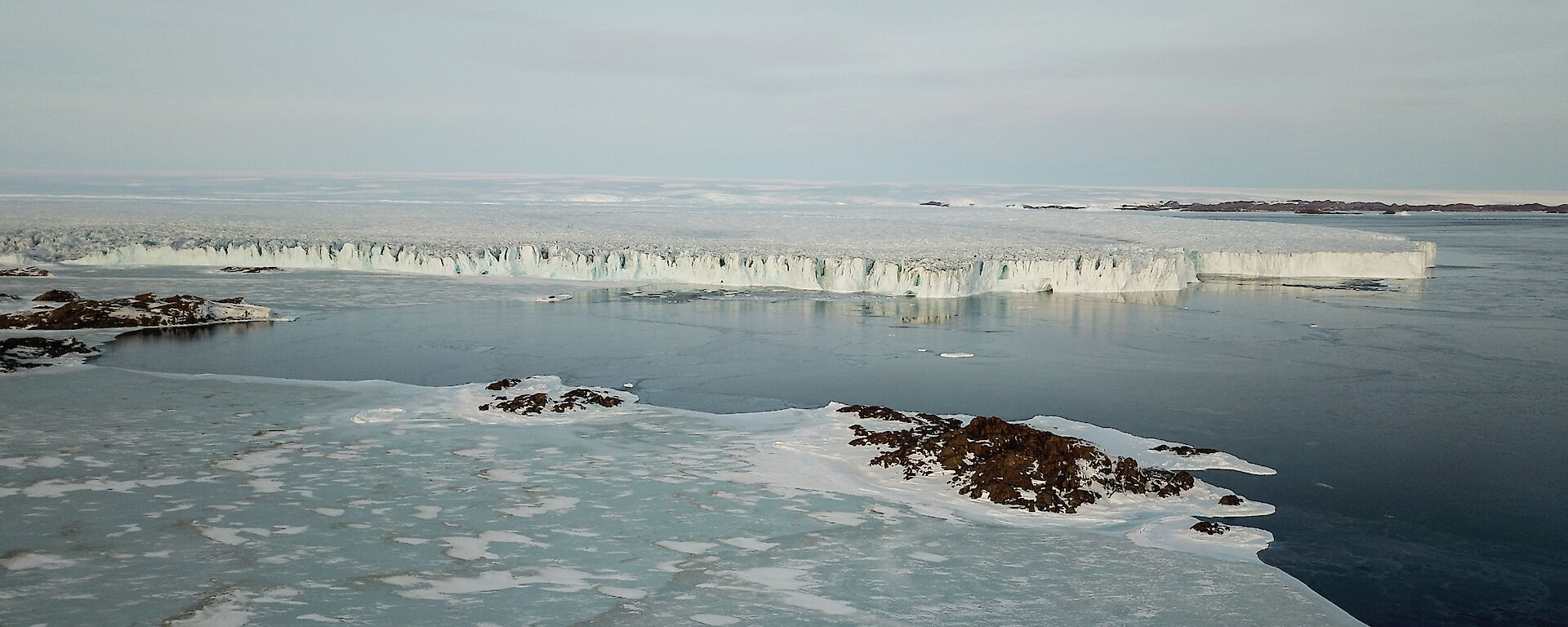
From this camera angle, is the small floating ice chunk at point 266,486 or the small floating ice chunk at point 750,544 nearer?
the small floating ice chunk at point 750,544

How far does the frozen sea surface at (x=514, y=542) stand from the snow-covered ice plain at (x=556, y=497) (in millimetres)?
16

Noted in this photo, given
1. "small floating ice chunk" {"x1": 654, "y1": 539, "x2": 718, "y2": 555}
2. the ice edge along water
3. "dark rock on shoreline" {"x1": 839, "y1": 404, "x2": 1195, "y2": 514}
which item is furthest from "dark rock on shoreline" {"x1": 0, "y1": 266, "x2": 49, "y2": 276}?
"small floating ice chunk" {"x1": 654, "y1": 539, "x2": 718, "y2": 555}

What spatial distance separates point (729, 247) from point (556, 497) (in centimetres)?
1343

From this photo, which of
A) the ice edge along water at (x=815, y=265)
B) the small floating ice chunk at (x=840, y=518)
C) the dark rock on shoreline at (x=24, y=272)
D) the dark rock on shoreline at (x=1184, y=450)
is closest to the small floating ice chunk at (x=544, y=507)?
the small floating ice chunk at (x=840, y=518)

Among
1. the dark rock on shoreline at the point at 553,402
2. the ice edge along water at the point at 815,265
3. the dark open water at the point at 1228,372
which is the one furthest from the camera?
the ice edge along water at the point at 815,265

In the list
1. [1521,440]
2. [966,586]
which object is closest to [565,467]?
[966,586]

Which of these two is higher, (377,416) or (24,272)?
(24,272)

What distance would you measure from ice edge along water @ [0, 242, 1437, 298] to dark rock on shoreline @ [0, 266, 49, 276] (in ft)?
4.57

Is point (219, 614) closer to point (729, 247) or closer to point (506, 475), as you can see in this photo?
point (506, 475)

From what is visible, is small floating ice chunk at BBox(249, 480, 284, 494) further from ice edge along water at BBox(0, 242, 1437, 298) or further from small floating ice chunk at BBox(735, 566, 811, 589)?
ice edge along water at BBox(0, 242, 1437, 298)

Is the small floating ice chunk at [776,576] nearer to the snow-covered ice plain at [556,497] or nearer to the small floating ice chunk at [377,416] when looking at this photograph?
the snow-covered ice plain at [556,497]

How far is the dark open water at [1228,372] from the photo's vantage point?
4.06m

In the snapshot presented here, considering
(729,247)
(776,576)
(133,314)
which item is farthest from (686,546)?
(729,247)

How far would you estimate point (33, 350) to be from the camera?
8336 millimetres
